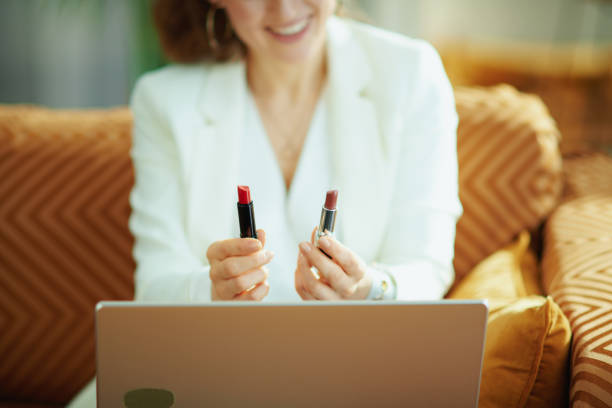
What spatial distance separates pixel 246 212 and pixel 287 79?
53 cm

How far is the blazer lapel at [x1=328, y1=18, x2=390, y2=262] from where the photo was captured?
1.02 m

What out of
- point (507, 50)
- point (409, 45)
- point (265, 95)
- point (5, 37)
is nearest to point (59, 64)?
point (5, 37)

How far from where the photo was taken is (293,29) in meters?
0.98

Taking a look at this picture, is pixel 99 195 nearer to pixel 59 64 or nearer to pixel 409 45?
pixel 409 45

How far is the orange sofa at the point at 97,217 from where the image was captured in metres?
1.12

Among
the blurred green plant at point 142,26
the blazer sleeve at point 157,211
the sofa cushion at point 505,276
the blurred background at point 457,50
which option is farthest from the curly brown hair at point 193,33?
the blurred background at point 457,50

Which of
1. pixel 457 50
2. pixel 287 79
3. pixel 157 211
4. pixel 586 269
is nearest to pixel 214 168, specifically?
pixel 157 211

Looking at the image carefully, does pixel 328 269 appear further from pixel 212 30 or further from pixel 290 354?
pixel 212 30

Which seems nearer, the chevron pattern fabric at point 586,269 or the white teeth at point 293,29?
the chevron pattern fabric at point 586,269

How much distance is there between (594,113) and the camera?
10.8 feet

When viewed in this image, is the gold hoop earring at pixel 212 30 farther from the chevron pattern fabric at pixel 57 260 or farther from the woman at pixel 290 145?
the chevron pattern fabric at pixel 57 260

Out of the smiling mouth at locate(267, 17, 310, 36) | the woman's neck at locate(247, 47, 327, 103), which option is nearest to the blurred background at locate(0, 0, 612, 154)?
the woman's neck at locate(247, 47, 327, 103)

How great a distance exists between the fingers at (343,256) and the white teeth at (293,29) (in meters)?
0.44

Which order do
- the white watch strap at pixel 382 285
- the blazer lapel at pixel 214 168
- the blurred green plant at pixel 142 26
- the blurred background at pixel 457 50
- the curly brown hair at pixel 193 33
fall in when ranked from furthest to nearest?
the blurred background at pixel 457 50 < the blurred green plant at pixel 142 26 < the curly brown hair at pixel 193 33 < the blazer lapel at pixel 214 168 < the white watch strap at pixel 382 285
